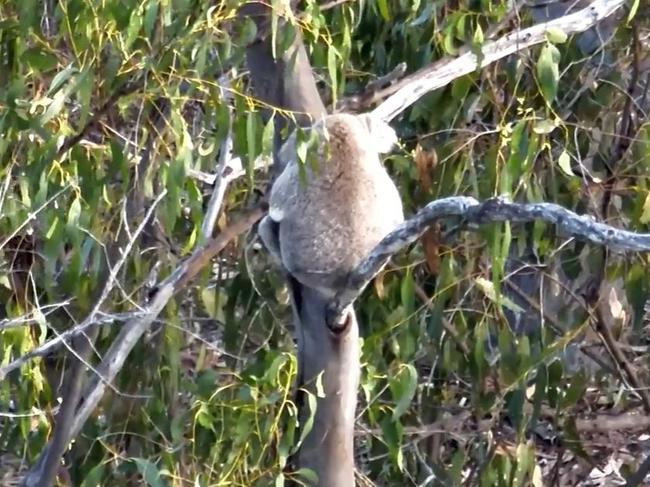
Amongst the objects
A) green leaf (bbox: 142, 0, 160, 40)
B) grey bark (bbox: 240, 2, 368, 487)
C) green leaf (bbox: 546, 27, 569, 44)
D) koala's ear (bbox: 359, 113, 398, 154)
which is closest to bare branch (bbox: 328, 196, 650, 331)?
grey bark (bbox: 240, 2, 368, 487)

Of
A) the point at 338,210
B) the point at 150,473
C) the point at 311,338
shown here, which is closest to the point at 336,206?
the point at 338,210

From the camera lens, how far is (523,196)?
3471 millimetres

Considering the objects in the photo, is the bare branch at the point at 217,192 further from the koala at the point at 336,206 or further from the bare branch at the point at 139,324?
the koala at the point at 336,206

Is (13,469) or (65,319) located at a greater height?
(65,319)

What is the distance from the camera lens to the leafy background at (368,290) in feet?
8.43

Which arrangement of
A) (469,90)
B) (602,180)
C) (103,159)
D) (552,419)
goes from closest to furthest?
(103,159) → (469,90) → (602,180) → (552,419)

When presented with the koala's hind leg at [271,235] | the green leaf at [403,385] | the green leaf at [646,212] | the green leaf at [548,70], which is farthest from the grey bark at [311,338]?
the green leaf at [646,212]

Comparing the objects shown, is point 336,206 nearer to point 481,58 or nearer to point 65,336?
point 481,58

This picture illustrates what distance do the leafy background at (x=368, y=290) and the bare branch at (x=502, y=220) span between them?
1.03ft

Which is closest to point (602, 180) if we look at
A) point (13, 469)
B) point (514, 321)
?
point (514, 321)

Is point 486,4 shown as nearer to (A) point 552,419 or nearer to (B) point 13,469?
(A) point 552,419

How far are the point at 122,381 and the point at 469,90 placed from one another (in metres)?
1.24

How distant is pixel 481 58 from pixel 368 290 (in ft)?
2.99

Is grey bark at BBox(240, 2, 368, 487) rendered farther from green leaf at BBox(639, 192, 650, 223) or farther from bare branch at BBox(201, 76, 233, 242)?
green leaf at BBox(639, 192, 650, 223)
